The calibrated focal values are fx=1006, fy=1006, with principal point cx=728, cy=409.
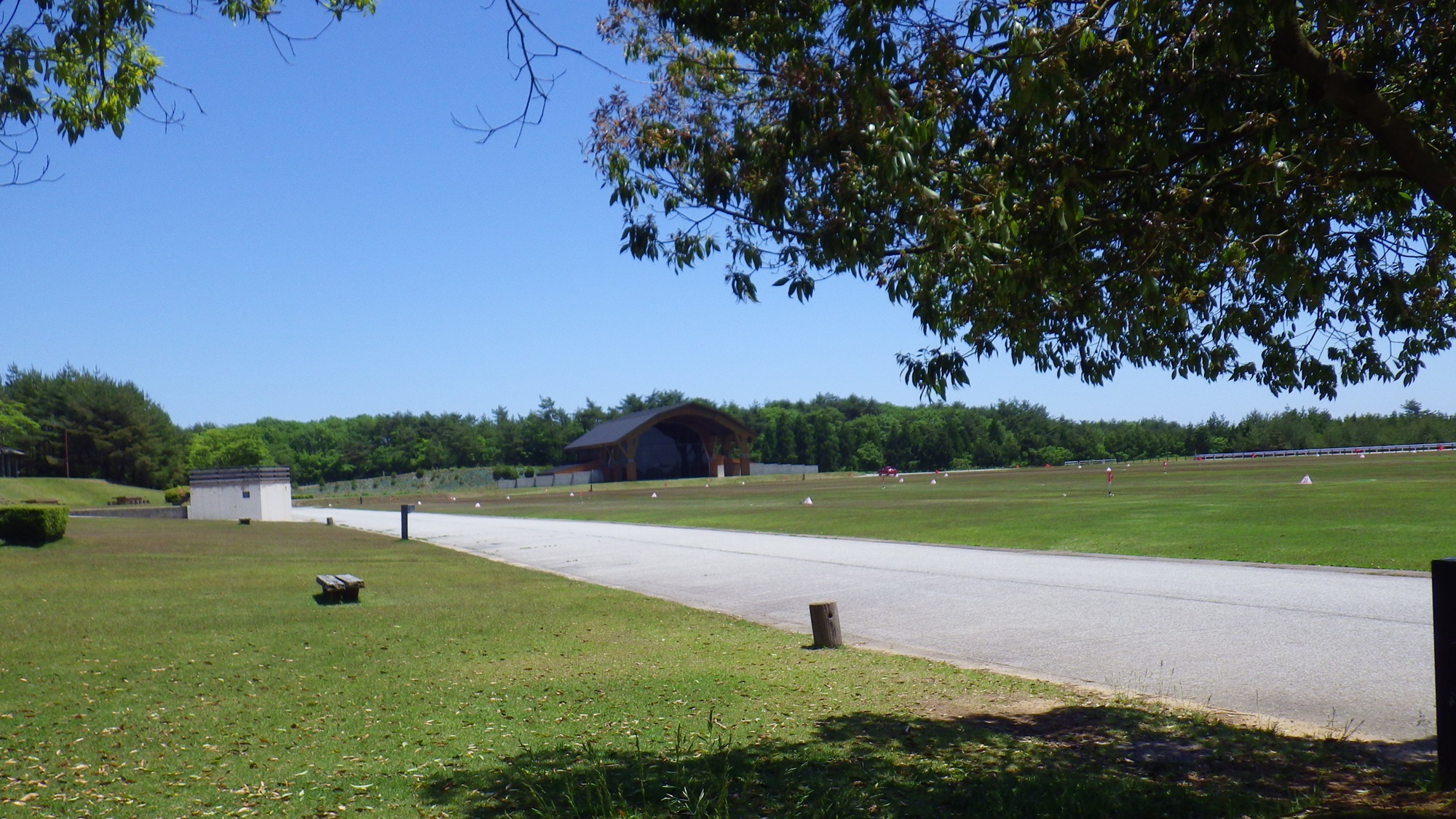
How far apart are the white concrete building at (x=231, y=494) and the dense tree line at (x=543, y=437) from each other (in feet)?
158

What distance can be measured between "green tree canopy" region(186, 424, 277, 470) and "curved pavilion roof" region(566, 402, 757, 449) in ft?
99.3

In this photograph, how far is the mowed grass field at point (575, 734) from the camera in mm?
5551

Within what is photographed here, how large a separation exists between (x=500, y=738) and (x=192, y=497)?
131 feet

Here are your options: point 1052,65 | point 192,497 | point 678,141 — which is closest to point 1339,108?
point 1052,65

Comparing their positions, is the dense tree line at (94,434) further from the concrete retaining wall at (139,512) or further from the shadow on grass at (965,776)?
the shadow on grass at (965,776)

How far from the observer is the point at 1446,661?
5055 mm

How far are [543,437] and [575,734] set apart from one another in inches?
4569

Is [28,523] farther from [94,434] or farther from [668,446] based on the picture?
[668,446]

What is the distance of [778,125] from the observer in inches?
273

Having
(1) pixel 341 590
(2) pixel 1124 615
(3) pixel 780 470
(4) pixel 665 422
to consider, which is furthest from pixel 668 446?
(2) pixel 1124 615

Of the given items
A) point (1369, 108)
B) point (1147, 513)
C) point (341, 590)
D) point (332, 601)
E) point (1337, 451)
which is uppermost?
point (1369, 108)

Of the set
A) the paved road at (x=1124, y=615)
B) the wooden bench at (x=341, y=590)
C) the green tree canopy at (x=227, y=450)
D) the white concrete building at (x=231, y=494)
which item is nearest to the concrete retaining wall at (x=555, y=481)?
the green tree canopy at (x=227, y=450)

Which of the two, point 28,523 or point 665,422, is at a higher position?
point 665,422

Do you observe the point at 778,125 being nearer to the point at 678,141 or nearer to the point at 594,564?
the point at 678,141
